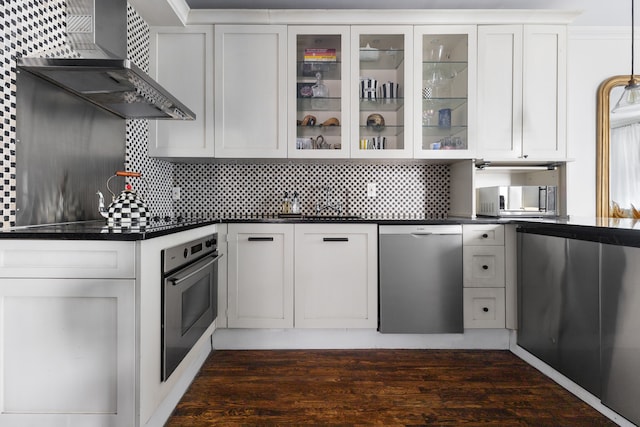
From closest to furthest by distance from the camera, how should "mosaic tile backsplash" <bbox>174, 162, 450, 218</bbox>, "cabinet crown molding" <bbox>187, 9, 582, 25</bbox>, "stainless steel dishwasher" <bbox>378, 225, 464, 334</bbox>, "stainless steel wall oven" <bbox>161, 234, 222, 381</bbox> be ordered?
"stainless steel wall oven" <bbox>161, 234, 222, 381</bbox> < "stainless steel dishwasher" <bbox>378, 225, 464, 334</bbox> < "cabinet crown molding" <bbox>187, 9, 582, 25</bbox> < "mosaic tile backsplash" <bbox>174, 162, 450, 218</bbox>

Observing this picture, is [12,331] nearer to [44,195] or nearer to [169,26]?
[44,195]

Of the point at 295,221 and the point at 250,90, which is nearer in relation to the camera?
the point at 295,221

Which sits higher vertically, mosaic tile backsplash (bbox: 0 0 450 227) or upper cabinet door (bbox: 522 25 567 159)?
upper cabinet door (bbox: 522 25 567 159)

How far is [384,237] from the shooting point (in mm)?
2521

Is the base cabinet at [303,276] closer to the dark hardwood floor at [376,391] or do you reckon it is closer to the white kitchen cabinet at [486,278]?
the dark hardwood floor at [376,391]

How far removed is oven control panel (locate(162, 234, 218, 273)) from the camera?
1.58 metres

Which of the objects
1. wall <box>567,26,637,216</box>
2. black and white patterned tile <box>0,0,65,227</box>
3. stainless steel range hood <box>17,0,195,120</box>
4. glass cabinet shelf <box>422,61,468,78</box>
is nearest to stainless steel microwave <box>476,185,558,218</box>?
wall <box>567,26,637,216</box>

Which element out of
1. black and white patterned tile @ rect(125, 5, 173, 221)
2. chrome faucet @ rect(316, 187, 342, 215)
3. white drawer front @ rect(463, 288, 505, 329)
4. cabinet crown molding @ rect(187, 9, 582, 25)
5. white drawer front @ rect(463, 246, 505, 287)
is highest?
cabinet crown molding @ rect(187, 9, 582, 25)

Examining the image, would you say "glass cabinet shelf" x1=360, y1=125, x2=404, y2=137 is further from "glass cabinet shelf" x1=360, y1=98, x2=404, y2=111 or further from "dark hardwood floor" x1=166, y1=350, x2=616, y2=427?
"dark hardwood floor" x1=166, y1=350, x2=616, y2=427

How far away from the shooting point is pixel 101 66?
4.95ft

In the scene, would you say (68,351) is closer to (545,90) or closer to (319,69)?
(319,69)

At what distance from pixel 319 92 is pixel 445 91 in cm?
96

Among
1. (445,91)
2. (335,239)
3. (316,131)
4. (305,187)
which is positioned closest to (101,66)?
(316,131)

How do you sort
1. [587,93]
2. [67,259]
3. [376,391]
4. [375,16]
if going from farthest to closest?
1. [587,93]
2. [375,16]
3. [376,391]
4. [67,259]
